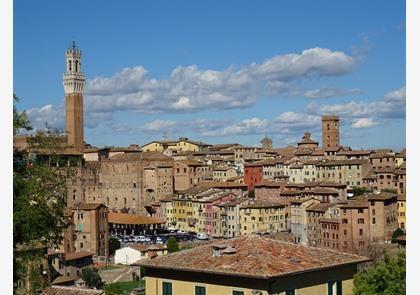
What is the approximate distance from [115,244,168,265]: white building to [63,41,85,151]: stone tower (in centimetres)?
1216

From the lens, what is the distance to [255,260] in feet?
14.5

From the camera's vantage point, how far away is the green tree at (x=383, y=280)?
4.57m

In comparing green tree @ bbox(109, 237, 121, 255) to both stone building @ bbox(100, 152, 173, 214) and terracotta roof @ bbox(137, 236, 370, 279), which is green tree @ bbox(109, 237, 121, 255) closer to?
stone building @ bbox(100, 152, 173, 214)

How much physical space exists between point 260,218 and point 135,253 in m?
5.13

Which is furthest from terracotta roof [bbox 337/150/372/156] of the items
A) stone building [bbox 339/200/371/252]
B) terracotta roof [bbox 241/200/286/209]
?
stone building [bbox 339/200/371/252]

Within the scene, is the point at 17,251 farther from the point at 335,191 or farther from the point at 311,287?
the point at 335,191

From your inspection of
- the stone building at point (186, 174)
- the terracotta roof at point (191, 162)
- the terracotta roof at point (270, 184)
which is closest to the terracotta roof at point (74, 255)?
the terracotta roof at point (270, 184)

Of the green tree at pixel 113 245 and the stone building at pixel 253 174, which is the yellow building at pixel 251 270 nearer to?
the green tree at pixel 113 245

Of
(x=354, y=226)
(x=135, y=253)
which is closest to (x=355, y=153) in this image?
(x=354, y=226)

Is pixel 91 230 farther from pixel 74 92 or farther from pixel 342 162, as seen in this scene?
pixel 74 92

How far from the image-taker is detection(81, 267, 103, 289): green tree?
51.8 ft

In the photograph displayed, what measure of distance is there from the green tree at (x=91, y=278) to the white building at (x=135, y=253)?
218 cm

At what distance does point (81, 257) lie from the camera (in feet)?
59.8
